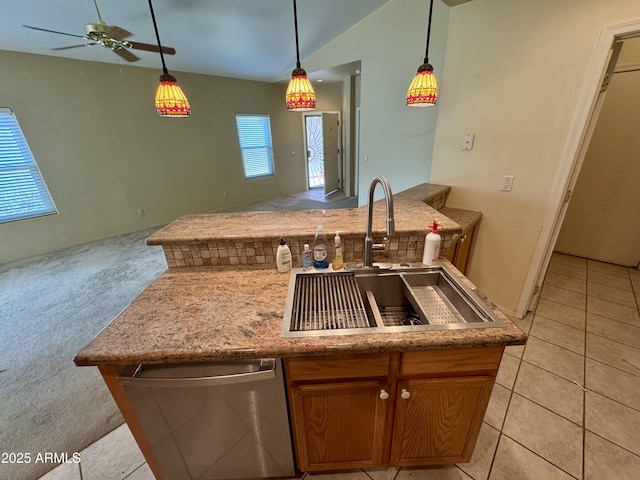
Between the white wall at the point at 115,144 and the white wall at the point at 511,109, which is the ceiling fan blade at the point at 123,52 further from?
the white wall at the point at 511,109

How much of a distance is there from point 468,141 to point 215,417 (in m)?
2.38

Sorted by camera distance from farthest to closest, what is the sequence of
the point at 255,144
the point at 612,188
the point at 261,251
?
the point at 255,144, the point at 612,188, the point at 261,251

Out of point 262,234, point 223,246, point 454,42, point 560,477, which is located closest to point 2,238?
point 223,246

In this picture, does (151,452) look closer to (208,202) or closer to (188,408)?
(188,408)

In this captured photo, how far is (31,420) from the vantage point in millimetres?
1470

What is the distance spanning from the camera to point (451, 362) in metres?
0.89

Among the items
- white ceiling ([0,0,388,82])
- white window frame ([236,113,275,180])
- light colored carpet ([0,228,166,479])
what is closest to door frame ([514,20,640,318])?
white ceiling ([0,0,388,82])

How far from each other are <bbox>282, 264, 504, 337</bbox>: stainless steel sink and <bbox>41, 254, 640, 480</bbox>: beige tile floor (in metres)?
0.80

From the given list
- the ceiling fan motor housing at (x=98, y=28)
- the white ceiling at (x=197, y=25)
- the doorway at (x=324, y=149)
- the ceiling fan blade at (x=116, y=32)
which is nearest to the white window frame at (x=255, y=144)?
the doorway at (x=324, y=149)

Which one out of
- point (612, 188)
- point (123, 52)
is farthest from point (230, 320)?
point (612, 188)

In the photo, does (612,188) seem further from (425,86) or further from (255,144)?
(255,144)

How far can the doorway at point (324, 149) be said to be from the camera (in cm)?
602

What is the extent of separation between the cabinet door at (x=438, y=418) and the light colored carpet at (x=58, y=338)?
5.26ft

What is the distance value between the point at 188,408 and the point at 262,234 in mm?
755
